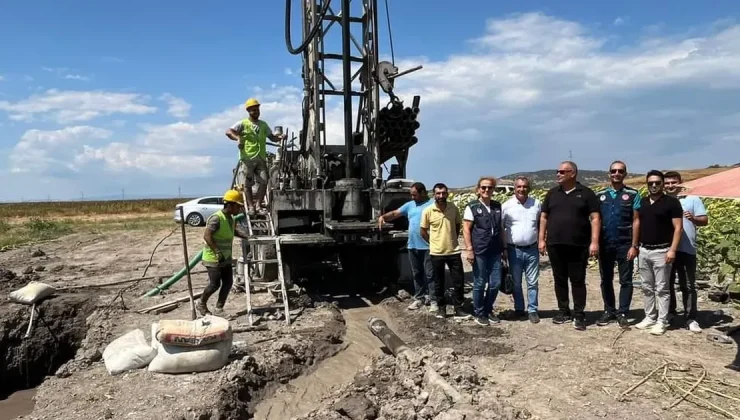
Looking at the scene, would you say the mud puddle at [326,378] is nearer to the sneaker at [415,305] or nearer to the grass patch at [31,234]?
the sneaker at [415,305]

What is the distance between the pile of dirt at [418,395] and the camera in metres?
4.39

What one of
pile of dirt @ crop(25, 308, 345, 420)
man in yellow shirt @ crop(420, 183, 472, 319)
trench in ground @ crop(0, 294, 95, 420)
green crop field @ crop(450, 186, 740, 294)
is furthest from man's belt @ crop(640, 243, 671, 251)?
trench in ground @ crop(0, 294, 95, 420)

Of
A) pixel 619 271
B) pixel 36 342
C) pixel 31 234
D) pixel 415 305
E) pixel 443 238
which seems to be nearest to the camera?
pixel 619 271

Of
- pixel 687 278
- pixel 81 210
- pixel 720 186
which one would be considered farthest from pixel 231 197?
pixel 81 210

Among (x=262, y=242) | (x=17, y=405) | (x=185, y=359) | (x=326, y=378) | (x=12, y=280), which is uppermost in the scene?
(x=262, y=242)

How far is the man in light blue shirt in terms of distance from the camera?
6500 millimetres

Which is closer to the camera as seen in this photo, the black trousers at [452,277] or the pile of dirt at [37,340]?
the black trousers at [452,277]

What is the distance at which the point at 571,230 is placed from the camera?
6.54 m

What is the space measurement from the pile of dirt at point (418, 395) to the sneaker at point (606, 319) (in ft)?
6.59

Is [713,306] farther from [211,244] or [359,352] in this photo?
[211,244]

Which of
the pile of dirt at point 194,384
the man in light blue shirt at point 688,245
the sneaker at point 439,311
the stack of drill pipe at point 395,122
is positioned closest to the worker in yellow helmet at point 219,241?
the pile of dirt at point 194,384

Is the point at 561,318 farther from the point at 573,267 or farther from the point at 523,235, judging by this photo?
the point at 523,235

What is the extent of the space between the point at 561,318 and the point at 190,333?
4.33 metres

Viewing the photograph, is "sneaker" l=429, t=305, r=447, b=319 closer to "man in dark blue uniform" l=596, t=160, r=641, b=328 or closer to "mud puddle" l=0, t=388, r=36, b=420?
"man in dark blue uniform" l=596, t=160, r=641, b=328
